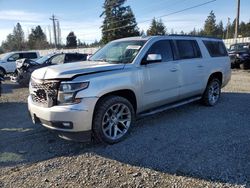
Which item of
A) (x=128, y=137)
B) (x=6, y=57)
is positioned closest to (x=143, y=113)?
(x=128, y=137)

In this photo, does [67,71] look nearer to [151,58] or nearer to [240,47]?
[151,58]

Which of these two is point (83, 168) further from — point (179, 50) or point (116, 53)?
point (179, 50)

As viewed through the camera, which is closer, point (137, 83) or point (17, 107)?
point (137, 83)

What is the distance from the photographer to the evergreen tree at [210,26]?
77450 mm

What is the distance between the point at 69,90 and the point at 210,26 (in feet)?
264

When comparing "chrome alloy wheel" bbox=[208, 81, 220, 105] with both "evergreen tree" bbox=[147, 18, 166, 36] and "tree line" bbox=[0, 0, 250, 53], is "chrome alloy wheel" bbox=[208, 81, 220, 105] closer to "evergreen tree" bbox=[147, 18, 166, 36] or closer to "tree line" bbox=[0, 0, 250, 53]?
"tree line" bbox=[0, 0, 250, 53]

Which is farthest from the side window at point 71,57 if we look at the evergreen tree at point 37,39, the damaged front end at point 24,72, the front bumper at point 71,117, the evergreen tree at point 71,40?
the evergreen tree at point 37,39

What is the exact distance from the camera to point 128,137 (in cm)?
515

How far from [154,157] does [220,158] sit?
0.99 meters

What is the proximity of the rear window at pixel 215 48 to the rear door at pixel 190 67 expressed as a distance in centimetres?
57

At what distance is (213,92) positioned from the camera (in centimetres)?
761

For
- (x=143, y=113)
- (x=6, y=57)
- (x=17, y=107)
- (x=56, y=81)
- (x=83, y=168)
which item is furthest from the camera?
(x=6, y=57)

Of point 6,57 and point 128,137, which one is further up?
point 6,57

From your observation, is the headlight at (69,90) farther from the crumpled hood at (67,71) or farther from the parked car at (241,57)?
the parked car at (241,57)
